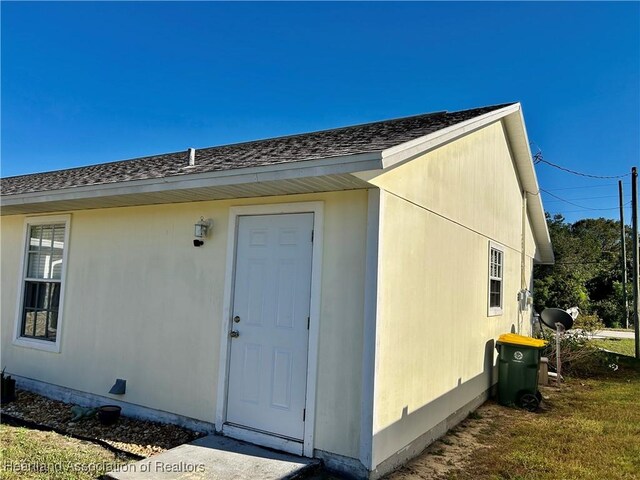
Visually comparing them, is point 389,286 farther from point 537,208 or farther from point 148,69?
point 148,69

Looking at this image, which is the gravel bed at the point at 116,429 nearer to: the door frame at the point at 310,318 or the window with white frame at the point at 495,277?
the door frame at the point at 310,318

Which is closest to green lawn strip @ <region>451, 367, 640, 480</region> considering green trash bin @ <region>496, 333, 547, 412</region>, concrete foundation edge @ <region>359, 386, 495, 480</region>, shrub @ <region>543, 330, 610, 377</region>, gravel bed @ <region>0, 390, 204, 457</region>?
green trash bin @ <region>496, 333, 547, 412</region>

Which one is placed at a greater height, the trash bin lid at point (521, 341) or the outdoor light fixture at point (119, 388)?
the trash bin lid at point (521, 341)

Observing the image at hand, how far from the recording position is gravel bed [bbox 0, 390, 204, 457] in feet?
14.1

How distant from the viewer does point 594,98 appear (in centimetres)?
1169

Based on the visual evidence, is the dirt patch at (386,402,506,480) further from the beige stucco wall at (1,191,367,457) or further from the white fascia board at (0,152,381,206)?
the white fascia board at (0,152,381,206)

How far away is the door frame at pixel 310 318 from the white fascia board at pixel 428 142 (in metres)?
0.93

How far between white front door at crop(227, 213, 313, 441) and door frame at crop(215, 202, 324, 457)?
6 cm

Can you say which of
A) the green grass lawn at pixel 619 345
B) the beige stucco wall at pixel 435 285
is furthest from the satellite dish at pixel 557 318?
the green grass lawn at pixel 619 345

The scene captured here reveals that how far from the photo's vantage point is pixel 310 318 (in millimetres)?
4027

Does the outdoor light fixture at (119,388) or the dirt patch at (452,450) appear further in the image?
the outdoor light fixture at (119,388)

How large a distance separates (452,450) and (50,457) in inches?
157

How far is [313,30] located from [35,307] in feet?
25.3

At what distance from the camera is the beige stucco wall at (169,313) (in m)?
3.84
